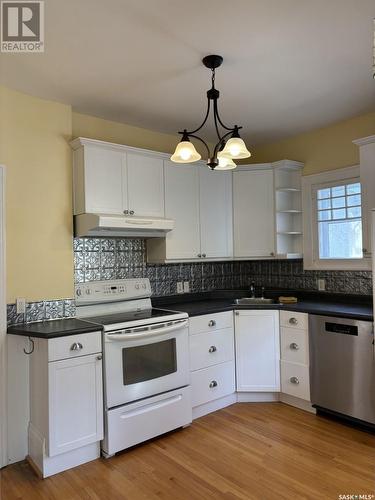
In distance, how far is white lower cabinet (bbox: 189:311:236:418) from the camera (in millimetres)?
3123

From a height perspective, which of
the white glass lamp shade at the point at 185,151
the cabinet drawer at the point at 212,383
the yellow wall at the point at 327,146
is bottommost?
the cabinet drawer at the point at 212,383

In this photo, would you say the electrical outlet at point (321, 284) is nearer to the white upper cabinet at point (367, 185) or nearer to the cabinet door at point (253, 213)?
→ the cabinet door at point (253, 213)

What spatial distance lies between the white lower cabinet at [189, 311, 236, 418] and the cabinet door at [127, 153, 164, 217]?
1.06 m

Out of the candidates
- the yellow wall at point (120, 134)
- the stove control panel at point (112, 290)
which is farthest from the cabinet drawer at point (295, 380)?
the yellow wall at point (120, 134)

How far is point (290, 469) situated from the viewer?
92.0 inches

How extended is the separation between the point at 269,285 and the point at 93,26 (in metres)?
3.15

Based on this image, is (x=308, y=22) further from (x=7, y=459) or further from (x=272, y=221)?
(x=7, y=459)

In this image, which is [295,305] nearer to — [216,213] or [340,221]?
A: [340,221]

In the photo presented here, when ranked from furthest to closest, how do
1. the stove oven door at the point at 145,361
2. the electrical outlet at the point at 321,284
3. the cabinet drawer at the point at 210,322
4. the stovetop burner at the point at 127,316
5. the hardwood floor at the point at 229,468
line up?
the electrical outlet at the point at 321,284 → the cabinet drawer at the point at 210,322 → the stovetop burner at the point at 127,316 → the stove oven door at the point at 145,361 → the hardwood floor at the point at 229,468

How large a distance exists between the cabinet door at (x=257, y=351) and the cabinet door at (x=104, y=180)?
4.98ft

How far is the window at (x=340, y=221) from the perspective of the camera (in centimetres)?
343

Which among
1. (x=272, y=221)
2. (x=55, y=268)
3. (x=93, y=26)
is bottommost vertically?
(x=55, y=268)

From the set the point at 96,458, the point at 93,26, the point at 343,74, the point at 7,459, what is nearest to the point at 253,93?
the point at 343,74

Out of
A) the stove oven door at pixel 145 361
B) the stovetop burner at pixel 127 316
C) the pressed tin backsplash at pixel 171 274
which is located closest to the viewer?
the stove oven door at pixel 145 361
